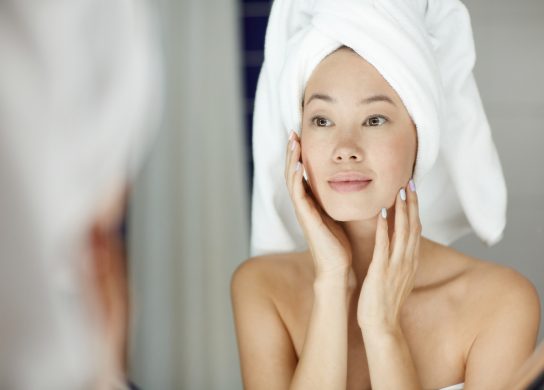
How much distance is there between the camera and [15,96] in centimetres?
44

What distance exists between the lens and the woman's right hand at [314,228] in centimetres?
92

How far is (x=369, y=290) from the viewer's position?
35.0 inches

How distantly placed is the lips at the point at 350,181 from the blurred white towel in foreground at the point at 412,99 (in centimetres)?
9

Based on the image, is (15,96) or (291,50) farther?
(291,50)

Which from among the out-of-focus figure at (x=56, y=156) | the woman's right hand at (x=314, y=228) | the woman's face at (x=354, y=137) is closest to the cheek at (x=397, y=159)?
the woman's face at (x=354, y=137)

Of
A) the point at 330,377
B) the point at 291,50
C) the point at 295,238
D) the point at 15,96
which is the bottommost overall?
the point at 330,377

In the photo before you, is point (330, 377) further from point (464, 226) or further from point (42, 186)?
point (42, 186)

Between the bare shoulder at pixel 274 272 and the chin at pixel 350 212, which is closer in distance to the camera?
the chin at pixel 350 212

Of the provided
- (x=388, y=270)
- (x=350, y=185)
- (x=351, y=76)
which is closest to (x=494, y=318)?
(x=388, y=270)

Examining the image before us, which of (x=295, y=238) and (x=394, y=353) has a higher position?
(x=295, y=238)

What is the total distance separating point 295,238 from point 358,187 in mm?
177

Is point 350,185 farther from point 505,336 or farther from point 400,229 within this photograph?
point 505,336

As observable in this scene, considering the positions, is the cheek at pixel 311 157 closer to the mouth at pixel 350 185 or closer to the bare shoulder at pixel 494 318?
the mouth at pixel 350 185

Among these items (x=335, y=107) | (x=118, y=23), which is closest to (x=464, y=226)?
(x=335, y=107)
